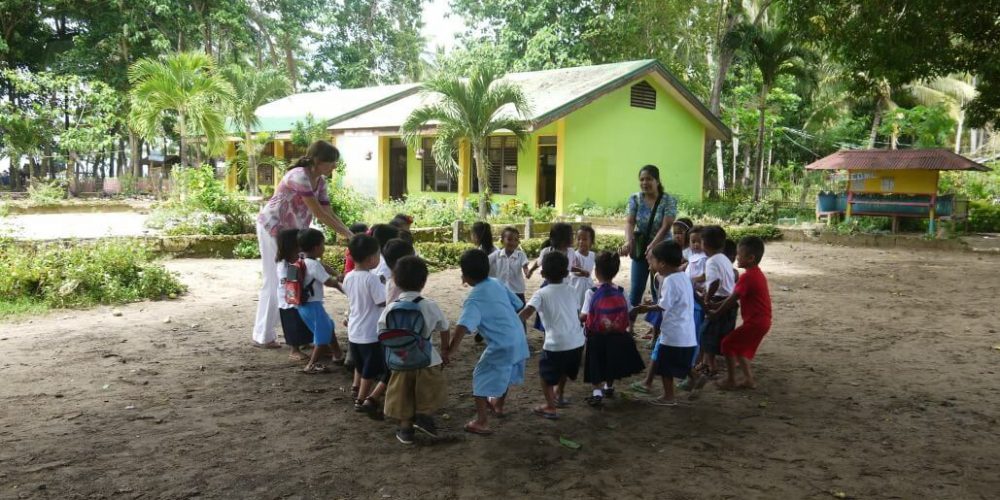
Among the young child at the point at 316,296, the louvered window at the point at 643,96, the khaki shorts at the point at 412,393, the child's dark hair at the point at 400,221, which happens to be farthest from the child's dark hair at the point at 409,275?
the louvered window at the point at 643,96

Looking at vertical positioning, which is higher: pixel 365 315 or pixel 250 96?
pixel 250 96

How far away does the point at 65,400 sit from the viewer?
180 inches

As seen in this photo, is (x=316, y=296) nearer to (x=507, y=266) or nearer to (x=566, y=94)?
(x=507, y=266)

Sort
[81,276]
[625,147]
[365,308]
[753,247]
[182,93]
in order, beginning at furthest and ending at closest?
[625,147], [182,93], [81,276], [753,247], [365,308]

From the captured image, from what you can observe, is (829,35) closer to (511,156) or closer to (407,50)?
(511,156)

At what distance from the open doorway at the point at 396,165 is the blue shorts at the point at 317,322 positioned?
18.9 metres

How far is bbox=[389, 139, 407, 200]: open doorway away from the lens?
24.2m

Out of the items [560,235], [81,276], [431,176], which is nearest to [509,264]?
[560,235]

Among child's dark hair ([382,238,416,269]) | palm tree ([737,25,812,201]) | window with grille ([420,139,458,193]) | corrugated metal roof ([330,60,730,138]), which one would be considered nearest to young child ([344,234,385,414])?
child's dark hair ([382,238,416,269])

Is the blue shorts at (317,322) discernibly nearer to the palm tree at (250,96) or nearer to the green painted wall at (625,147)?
the green painted wall at (625,147)

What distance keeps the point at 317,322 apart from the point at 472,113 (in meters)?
11.1

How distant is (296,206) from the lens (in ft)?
19.1

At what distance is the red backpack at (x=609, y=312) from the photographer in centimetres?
450

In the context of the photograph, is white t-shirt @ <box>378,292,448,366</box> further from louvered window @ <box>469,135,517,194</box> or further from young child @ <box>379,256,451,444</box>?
louvered window @ <box>469,135,517,194</box>
